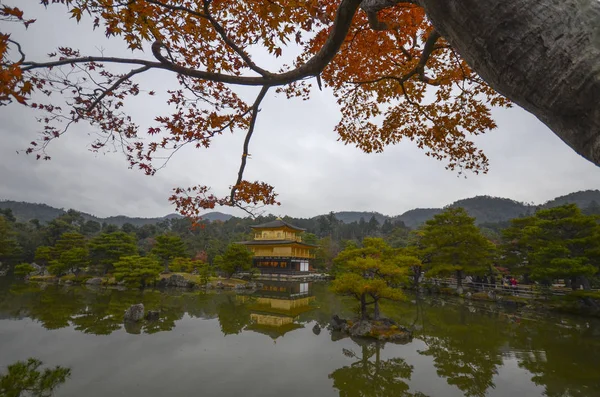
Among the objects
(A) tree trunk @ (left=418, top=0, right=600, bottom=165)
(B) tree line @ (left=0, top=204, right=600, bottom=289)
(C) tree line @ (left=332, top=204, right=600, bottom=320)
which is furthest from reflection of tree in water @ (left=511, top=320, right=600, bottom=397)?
(A) tree trunk @ (left=418, top=0, right=600, bottom=165)

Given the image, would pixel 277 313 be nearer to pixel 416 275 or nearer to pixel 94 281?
pixel 416 275

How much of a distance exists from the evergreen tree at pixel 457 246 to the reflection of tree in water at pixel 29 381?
654 inches

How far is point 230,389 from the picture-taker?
496cm

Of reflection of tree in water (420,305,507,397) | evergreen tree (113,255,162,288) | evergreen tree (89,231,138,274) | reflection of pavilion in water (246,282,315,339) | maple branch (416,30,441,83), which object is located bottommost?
reflection of pavilion in water (246,282,315,339)

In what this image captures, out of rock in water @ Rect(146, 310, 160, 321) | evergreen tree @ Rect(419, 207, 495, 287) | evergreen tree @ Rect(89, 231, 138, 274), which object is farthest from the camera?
evergreen tree @ Rect(89, 231, 138, 274)

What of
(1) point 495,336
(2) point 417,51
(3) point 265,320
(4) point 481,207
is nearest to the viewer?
(2) point 417,51

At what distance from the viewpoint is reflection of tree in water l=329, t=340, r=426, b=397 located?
516cm

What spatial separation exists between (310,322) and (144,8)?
10050mm

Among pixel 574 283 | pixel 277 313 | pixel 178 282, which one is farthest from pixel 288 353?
pixel 178 282

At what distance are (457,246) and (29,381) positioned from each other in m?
18.4

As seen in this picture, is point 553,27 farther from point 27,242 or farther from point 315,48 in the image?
point 27,242

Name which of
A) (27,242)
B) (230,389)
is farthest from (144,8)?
(27,242)

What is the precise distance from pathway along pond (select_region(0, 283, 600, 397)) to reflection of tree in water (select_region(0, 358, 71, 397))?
0.61 feet

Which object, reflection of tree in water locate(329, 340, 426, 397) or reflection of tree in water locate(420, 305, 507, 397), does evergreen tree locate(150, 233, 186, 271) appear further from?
reflection of tree in water locate(329, 340, 426, 397)
